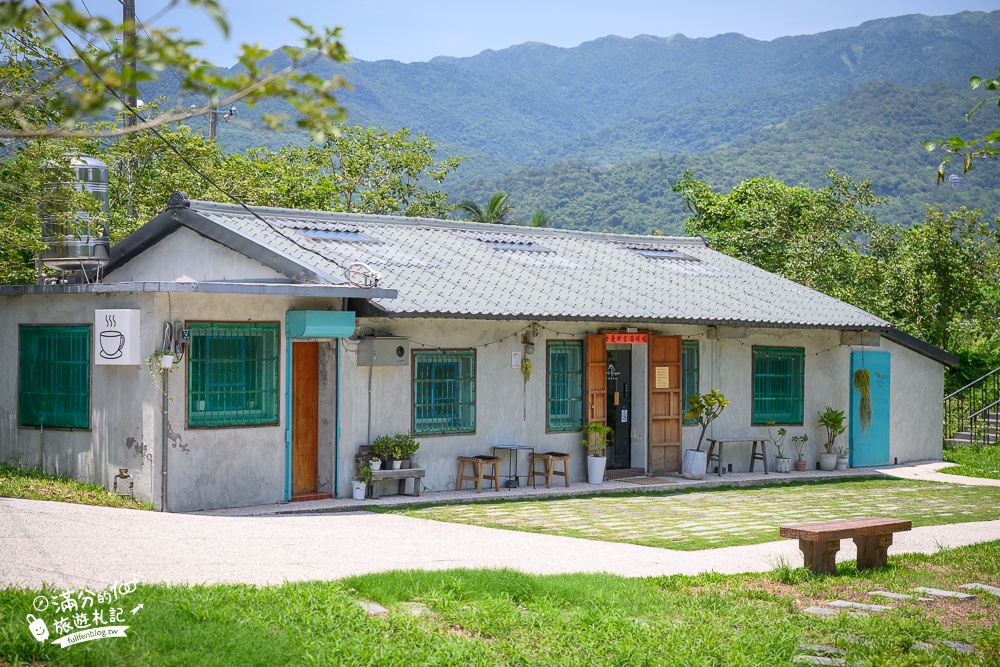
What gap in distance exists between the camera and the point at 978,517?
14.0m

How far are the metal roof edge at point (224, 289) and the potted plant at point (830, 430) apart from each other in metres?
9.47

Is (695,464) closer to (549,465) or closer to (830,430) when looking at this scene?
(549,465)

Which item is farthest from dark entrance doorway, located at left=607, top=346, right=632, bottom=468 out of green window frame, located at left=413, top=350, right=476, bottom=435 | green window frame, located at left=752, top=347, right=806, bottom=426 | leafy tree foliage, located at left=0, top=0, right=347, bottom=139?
leafy tree foliage, located at left=0, top=0, right=347, bottom=139

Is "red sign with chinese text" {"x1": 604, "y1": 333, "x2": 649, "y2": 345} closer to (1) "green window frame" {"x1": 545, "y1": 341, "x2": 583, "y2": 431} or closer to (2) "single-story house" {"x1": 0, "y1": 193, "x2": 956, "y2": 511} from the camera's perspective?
A: (2) "single-story house" {"x1": 0, "y1": 193, "x2": 956, "y2": 511}

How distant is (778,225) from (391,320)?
19603 millimetres

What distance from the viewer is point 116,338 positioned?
12.8 metres

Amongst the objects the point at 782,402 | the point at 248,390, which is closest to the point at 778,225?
the point at 782,402

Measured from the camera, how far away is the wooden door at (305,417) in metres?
14.4

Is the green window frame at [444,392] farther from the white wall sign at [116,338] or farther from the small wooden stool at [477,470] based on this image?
the white wall sign at [116,338]

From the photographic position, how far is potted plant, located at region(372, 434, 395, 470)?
14570 mm

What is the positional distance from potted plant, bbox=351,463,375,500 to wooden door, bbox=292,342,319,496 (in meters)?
0.59

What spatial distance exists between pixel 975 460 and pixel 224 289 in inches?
600

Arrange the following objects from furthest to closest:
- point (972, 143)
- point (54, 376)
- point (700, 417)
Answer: point (700, 417) < point (54, 376) < point (972, 143)

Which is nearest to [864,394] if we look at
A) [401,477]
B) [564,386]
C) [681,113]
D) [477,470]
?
[564,386]
